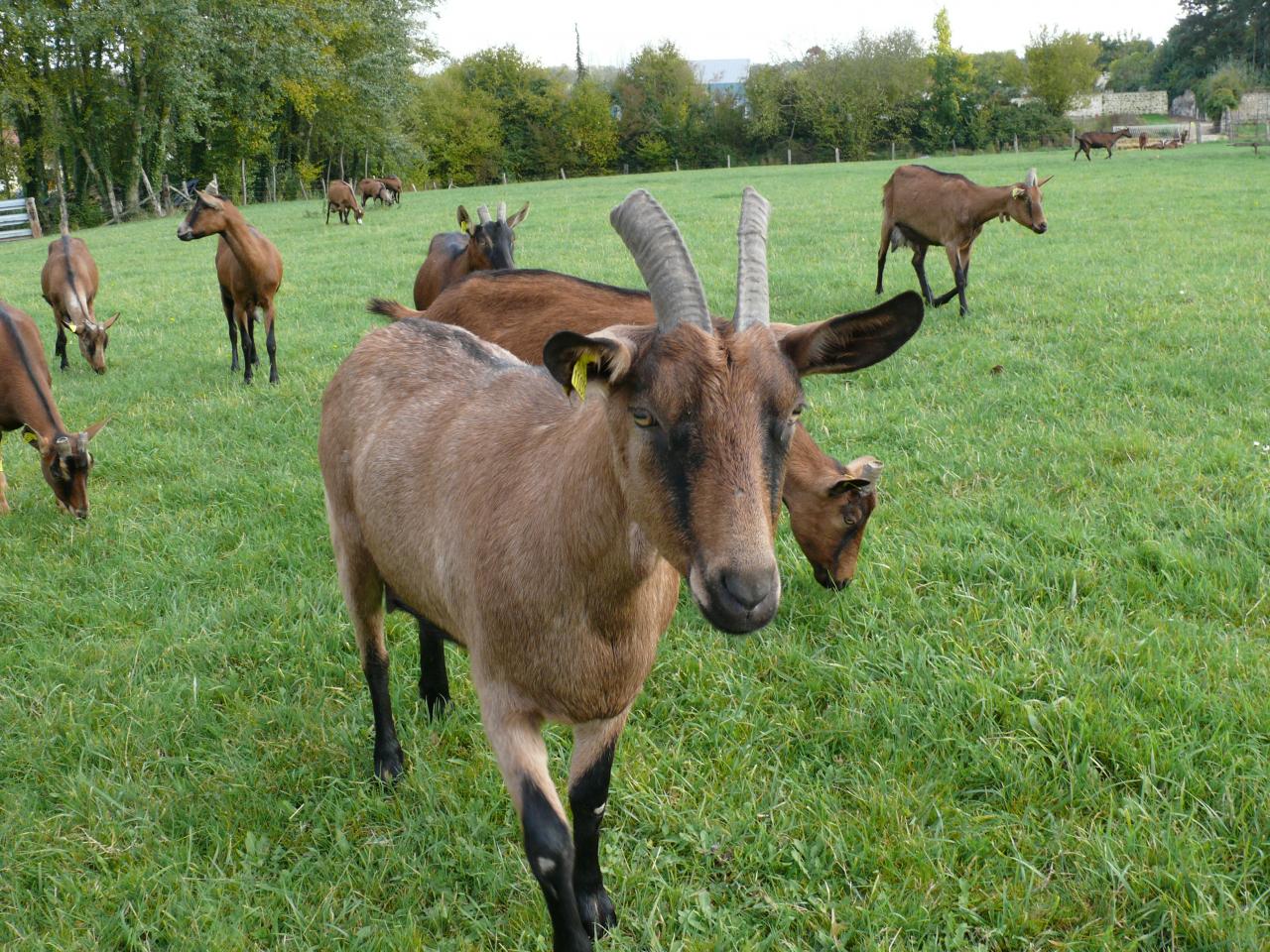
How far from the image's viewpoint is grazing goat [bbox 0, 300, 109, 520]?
5.37m

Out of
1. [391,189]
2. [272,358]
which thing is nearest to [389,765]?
[272,358]

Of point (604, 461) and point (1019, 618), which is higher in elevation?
Result: point (604, 461)

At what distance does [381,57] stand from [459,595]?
47.6 m

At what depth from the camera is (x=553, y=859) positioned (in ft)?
7.00

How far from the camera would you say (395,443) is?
2.84 metres

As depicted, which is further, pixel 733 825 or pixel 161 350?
pixel 161 350

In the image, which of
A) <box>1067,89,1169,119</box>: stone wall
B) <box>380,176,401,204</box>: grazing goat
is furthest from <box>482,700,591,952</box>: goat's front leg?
<box>1067,89,1169,119</box>: stone wall

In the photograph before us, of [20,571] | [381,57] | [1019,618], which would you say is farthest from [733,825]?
[381,57]

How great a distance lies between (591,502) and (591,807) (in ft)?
2.99

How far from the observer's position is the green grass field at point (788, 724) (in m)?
2.43

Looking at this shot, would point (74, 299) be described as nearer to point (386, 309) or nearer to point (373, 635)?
point (386, 309)

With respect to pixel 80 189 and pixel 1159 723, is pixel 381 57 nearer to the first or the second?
pixel 80 189

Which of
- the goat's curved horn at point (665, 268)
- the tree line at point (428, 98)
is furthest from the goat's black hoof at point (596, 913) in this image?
the tree line at point (428, 98)

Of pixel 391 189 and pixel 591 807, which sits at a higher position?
pixel 391 189
